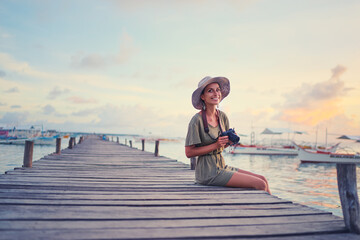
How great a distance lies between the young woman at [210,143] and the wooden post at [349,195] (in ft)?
5.46

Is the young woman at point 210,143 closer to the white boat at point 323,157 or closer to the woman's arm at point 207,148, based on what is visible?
the woman's arm at point 207,148

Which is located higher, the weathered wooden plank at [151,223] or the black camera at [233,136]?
the black camera at [233,136]

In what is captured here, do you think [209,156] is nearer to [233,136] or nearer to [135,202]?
[233,136]

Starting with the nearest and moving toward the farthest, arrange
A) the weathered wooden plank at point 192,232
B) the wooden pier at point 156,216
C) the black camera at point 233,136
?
1. the weathered wooden plank at point 192,232
2. the wooden pier at point 156,216
3. the black camera at point 233,136

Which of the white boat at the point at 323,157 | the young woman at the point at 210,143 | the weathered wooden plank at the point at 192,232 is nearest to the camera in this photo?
the weathered wooden plank at the point at 192,232

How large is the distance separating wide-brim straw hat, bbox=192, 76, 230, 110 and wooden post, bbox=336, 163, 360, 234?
83.9 inches

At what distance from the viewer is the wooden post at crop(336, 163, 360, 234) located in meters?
2.42

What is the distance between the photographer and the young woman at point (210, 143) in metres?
4.05

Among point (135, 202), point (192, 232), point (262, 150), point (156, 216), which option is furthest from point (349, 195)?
point (262, 150)

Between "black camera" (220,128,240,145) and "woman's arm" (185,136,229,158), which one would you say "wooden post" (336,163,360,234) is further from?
"woman's arm" (185,136,229,158)

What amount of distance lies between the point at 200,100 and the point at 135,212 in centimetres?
208

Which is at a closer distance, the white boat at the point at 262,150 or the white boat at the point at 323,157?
the white boat at the point at 323,157

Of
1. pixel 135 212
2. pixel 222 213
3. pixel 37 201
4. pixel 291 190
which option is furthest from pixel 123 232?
pixel 291 190

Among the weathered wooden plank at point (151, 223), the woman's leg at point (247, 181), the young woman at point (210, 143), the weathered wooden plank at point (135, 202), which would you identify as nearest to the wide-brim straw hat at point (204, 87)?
the young woman at point (210, 143)
